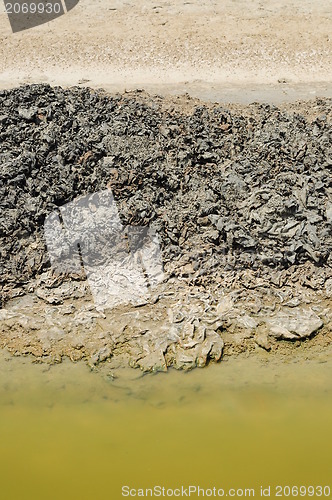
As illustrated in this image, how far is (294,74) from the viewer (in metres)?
18.8

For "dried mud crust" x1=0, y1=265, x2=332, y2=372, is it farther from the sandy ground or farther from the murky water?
the sandy ground

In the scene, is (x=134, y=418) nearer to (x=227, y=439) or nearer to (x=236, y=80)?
(x=227, y=439)

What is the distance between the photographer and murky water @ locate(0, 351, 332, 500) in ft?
25.4

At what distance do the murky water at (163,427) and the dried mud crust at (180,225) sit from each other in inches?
18.1

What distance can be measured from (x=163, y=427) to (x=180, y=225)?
169 inches

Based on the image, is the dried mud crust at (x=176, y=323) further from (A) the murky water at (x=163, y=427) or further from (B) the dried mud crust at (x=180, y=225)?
(A) the murky water at (x=163, y=427)

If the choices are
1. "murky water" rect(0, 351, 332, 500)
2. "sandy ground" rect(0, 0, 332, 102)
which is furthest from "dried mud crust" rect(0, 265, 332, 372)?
"sandy ground" rect(0, 0, 332, 102)

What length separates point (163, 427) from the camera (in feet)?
27.7

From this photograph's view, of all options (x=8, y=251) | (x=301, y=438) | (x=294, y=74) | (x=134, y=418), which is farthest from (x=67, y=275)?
(x=294, y=74)

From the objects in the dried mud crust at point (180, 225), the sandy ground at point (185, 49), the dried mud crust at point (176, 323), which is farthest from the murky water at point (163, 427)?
the sandy ground at point (185, 49)

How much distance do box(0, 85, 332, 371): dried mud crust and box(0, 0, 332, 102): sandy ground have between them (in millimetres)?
4703

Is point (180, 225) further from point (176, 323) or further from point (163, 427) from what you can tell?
point (163, 427)

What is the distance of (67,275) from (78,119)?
4.55 metres

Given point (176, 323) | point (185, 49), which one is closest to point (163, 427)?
Answer: point (176, 323)
